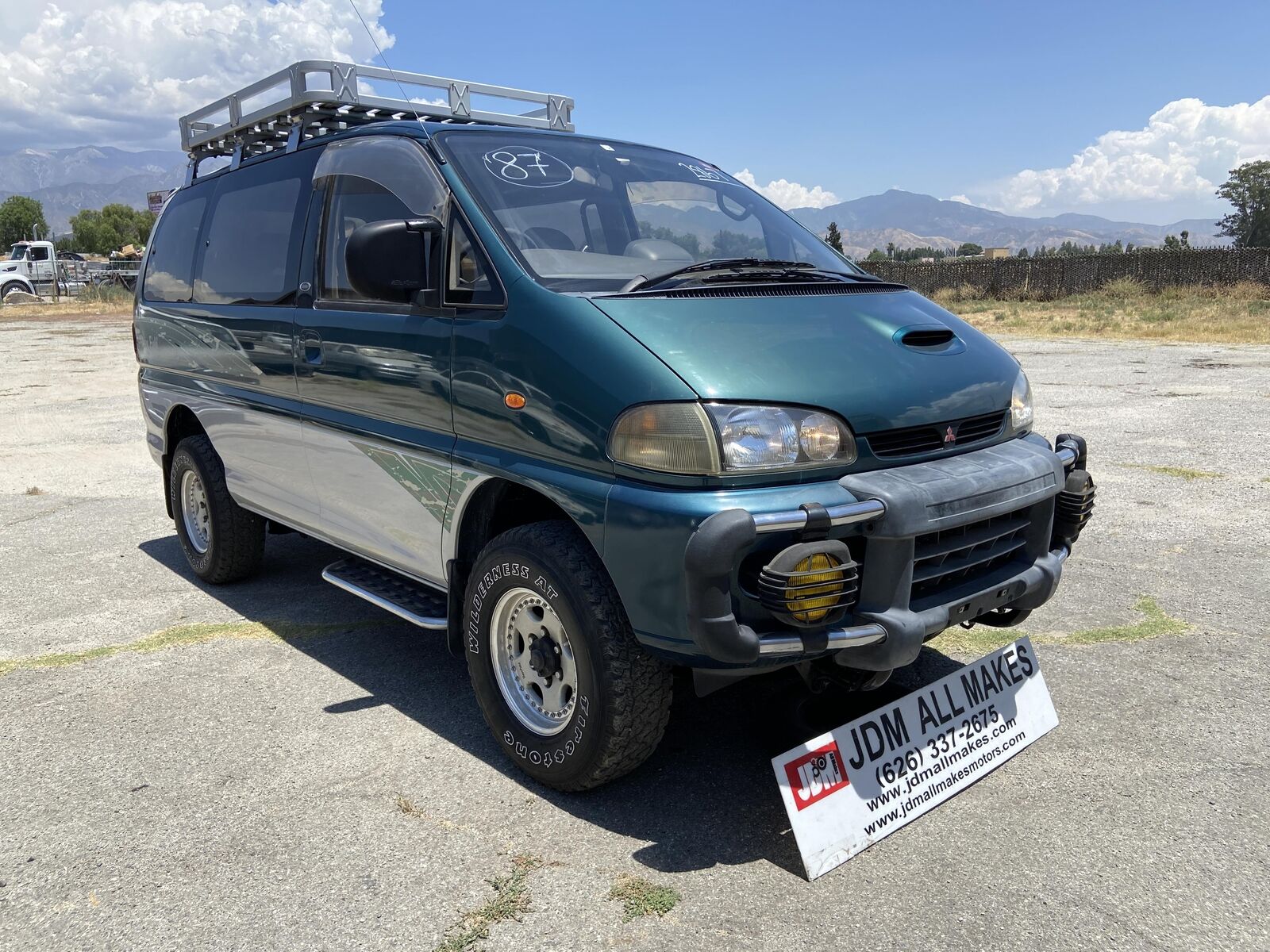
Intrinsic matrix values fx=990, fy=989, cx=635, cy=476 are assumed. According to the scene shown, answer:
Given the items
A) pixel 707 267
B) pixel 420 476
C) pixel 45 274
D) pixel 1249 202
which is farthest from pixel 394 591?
pixel 1249 202

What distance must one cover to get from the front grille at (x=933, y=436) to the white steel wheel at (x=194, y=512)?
4015 mm

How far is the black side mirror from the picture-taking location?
326 centimetres

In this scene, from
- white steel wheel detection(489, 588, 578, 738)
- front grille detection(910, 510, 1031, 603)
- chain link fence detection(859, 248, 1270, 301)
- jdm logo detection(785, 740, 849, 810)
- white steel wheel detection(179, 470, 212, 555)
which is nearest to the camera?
jdm logo detection(785, 740, 849, 810)

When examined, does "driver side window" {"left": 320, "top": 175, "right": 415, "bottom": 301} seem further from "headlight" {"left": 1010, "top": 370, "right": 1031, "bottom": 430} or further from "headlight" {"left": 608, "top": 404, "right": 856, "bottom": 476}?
"headlight" {"left": 1010, "top": 370, "right": 1031, "bottom": 430}

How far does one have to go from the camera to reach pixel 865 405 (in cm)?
286

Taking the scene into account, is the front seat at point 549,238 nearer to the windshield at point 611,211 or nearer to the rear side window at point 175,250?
the windshield at point 611,211

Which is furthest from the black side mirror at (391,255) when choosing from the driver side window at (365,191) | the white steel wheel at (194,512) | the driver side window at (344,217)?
the white steel wheel at (194,512)

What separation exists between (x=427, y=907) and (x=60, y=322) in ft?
105

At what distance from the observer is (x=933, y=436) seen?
3041 mm

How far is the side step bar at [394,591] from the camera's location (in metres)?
Answer: 3.69

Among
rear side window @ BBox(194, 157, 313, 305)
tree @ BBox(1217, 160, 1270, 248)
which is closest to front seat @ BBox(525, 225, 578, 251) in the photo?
rear side window @ BBox(194, 157, 313, 305)

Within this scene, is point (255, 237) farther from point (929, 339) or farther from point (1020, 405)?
point (1020, 405)

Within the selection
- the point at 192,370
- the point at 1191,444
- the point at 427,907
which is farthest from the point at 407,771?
the point at 1191,444

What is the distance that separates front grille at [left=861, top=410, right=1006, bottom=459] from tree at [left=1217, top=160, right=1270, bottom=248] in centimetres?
9140
